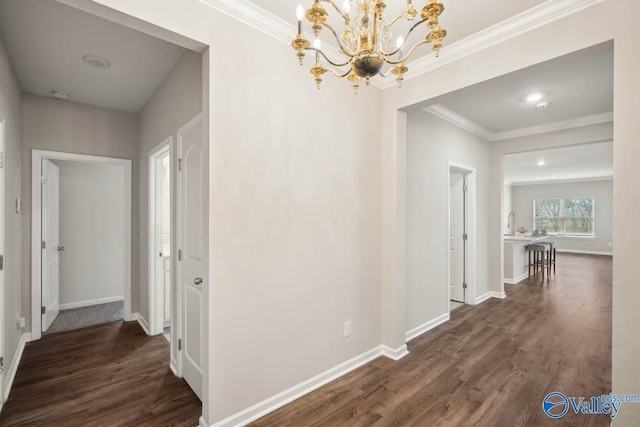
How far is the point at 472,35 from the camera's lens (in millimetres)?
2273

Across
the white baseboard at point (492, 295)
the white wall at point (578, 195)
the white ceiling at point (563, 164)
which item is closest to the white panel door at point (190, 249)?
the white baseboard at point (492, 295)

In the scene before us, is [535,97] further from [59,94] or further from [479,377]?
[59,94]

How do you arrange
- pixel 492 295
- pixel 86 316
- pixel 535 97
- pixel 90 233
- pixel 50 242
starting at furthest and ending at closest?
pixel 492 295
pixel 90 233
pixel 86 316
pixel 50 242
pixel 535 97

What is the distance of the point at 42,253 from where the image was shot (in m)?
3.44

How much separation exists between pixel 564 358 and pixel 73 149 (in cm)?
580

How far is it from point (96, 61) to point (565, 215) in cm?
1454

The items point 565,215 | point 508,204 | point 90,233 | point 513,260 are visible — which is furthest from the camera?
point 508,204

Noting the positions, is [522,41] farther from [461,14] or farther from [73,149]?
[73,149]

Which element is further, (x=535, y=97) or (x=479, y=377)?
(x=535, y=97)

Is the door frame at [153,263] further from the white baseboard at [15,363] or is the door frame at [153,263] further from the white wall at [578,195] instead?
the white wall at [578,195]

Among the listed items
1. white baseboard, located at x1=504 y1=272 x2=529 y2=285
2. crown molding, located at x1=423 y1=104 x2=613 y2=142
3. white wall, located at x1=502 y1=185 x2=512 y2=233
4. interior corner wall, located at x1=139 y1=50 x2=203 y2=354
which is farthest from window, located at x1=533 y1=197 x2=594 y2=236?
interior corner wall, located at x1=139 y1=50 x2=203 y2=354

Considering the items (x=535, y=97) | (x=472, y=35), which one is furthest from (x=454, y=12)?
(x=535, y=97)

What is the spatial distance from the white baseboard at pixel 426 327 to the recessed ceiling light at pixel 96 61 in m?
4.09

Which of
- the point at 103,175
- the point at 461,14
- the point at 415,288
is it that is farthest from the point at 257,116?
the point at 103,175
